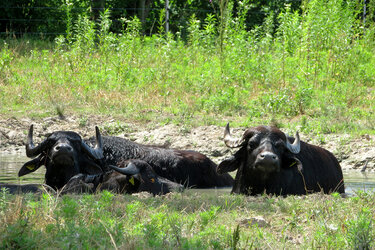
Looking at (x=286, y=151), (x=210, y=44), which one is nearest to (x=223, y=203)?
(x=286, y=151)

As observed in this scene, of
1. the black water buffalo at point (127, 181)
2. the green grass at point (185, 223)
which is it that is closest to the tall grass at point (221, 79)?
the black water buffalo at point (127, 181)

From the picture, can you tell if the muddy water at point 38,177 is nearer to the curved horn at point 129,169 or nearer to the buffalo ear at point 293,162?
the buffalo ear at point 293,162

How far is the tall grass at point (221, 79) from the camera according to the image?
14.5 metres

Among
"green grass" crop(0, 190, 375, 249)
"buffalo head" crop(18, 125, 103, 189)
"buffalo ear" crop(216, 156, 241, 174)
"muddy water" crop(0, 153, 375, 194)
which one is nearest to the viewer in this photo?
"green grass" crop(0, 190, 375, 249)

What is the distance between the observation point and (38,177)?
11.3 metres

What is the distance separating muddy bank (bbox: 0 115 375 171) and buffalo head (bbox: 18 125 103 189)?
A: 119 inches

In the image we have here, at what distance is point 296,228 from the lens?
648cm

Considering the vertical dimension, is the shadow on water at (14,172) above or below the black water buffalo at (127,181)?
below

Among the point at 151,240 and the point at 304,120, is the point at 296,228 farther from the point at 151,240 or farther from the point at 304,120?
the point at 304,120

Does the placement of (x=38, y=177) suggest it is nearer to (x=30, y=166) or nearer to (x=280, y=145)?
(x=30, y=166)

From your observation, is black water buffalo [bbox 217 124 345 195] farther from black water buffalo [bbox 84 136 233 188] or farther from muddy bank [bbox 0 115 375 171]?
muddy bank [bbox 0 115 375 171]

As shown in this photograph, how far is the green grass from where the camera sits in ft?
17.8

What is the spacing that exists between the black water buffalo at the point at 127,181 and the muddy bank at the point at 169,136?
3.05m

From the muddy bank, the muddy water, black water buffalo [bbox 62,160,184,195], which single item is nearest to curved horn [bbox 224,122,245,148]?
black water buffalo [bbox 62,160,184,195]
